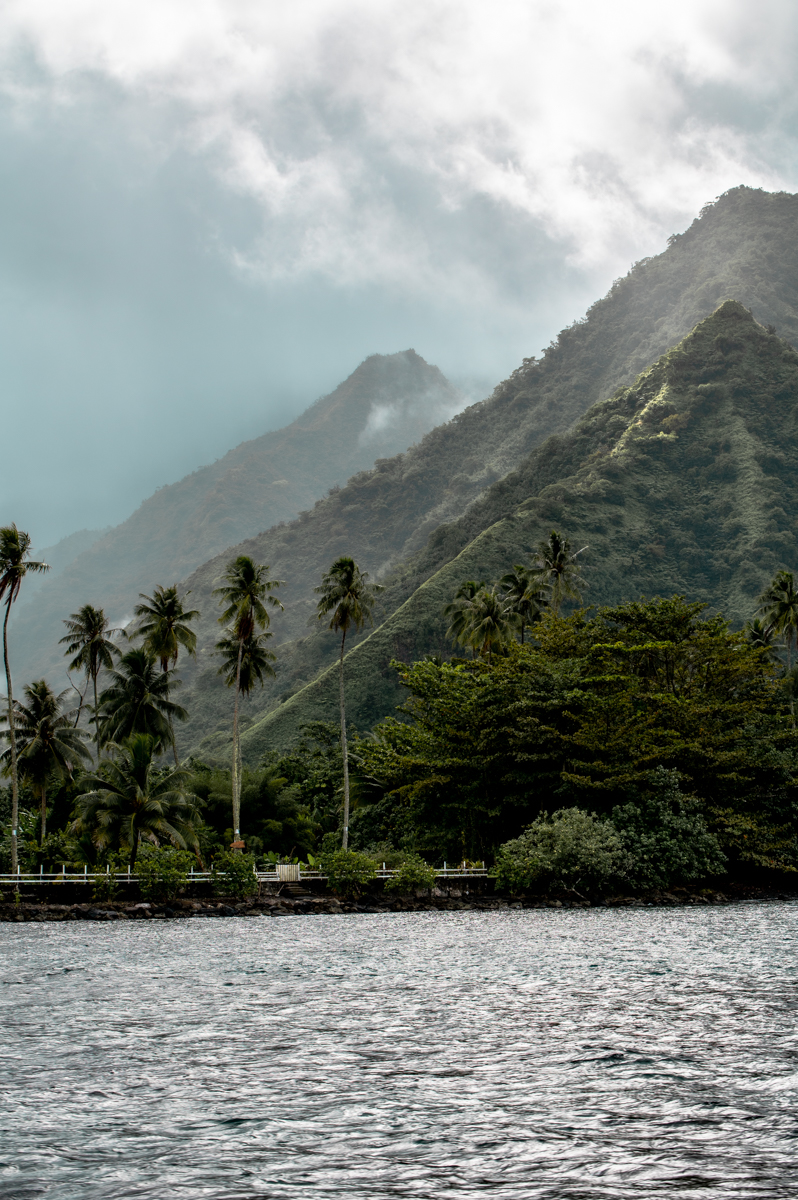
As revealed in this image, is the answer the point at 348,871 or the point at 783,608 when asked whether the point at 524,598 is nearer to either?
the point at 783,608

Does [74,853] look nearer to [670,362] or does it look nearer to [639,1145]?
[639,1145]

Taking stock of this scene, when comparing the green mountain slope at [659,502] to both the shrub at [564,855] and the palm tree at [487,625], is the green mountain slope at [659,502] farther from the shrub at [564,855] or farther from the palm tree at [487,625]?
the shrub at [564,855]

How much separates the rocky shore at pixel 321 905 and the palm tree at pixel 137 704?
1819cm

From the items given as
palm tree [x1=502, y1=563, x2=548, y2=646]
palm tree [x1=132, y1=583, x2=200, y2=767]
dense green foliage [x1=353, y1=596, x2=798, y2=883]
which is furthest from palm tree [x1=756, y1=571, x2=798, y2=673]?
palm tree [x1=132, y1=583, x2=200, y2=767]

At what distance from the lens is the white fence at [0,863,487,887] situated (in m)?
A: 44.5

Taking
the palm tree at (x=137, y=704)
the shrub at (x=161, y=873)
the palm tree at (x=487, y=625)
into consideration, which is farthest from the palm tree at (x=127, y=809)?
the palm tree at (x=487, y=625)

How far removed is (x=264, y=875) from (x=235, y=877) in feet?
16.1

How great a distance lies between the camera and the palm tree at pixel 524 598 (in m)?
72.0

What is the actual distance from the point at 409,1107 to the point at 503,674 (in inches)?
1807

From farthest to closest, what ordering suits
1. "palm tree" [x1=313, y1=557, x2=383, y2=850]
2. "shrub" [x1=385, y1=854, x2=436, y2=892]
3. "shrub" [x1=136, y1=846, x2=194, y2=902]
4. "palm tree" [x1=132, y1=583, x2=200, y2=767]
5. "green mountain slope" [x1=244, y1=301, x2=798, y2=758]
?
"green mountain slope" [x1=244, y1=301, x2=798, y2=758], "palm tree" [x1=132, y1=583, x2=200, y2=767], "palm tree" [x1=313, y1=557, x2=383, y2=850], "shrub" [x1=385, y1=854, x2=436, y2=892], "shrub" [x1=136, y1=846, x2=194, y2=902]

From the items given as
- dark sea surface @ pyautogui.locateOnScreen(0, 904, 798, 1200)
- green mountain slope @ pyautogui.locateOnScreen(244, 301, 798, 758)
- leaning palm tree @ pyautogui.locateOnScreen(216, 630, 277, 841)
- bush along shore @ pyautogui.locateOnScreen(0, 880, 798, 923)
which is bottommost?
bush along shore @ pyautogui.locateOnScreen(0, 880, 798, 923)

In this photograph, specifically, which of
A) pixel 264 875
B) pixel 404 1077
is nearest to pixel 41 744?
pixel 264 875

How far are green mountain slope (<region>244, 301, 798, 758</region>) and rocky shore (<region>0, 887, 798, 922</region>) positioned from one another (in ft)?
269

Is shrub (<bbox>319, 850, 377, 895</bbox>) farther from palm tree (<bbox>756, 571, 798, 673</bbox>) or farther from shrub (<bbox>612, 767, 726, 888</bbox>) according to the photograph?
palm tree (<bbox>756, 571, 798, 673</bbox>)
